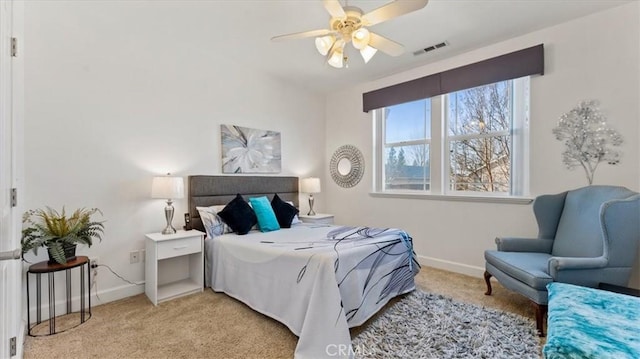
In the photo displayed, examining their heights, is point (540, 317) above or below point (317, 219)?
below

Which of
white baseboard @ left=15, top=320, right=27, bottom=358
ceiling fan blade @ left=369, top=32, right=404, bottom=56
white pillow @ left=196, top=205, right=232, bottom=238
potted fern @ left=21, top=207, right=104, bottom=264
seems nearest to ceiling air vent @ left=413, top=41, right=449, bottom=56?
ceiling fan blade @ left=369, top=32, right=404, bottom=56

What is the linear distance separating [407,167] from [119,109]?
352cm

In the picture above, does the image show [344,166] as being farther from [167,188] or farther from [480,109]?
[167,188]

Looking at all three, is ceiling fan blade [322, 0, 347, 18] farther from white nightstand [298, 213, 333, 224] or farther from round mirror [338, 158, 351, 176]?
round mirror [338, 158, 351, 176]

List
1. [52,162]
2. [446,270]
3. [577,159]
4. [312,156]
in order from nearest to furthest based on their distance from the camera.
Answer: [52,162]
[577,159]
[446,270]
[312,156]

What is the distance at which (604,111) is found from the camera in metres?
2.54

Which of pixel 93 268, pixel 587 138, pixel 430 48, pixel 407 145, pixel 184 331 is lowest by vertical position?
pixel 184 331

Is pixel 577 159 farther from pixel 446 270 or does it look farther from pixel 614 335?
pixel 614 335

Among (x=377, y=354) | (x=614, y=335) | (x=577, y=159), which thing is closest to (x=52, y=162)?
(x=377, y=354)

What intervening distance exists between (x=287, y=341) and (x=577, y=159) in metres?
3.07

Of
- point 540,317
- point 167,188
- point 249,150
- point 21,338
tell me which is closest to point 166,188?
point 167,188

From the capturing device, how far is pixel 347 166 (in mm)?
4625

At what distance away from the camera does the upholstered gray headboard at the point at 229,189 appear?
10.6 ft

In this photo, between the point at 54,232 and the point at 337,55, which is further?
the point at 337,55
